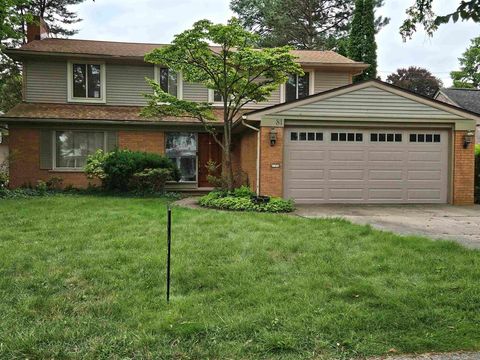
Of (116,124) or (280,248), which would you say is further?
(116,124)

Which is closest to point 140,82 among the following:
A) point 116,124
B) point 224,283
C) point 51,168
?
point 116,124

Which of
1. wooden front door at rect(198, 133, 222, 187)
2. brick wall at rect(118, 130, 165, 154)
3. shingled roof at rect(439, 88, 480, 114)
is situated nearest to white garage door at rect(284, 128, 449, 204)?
wooden front door at rect(198, 133, 222, 187)

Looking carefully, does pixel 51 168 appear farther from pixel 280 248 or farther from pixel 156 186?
pixel 280 248

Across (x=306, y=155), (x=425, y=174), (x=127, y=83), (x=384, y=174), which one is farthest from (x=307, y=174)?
(x=127, y=83)

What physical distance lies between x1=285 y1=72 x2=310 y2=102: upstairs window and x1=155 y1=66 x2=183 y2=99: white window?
13.9ft

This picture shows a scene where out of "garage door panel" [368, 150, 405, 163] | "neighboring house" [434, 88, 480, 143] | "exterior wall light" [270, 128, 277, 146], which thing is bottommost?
"garage door panel" [368, 150, 405, 163]

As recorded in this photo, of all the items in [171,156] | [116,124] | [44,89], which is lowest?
[171,156]

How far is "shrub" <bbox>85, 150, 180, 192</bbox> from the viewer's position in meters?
13.1

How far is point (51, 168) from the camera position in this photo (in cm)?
1508

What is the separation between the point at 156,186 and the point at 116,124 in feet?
9.96

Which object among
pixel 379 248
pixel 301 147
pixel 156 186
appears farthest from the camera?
pixel 156 186

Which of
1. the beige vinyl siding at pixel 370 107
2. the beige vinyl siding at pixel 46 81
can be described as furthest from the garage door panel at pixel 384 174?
the beige vinyl siding at pixel 46 81

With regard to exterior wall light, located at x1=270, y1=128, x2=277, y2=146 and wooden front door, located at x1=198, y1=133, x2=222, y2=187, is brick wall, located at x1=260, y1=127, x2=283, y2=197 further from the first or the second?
wooden front door, located at x1=198, y1=133, x2=222, y2=187

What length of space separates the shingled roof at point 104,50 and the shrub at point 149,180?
17.0 ft
